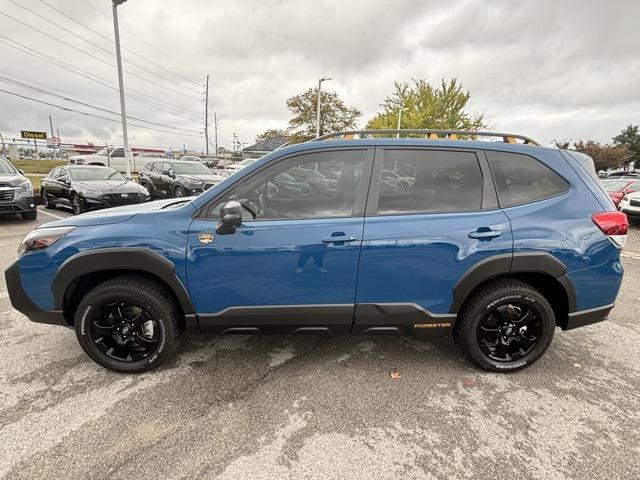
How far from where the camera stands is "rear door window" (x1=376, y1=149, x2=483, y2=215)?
240 centimetres

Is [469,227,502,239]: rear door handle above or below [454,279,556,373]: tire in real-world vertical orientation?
above

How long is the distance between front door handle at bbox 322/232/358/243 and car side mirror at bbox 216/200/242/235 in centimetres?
58

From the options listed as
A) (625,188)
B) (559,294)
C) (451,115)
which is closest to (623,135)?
(451,115)

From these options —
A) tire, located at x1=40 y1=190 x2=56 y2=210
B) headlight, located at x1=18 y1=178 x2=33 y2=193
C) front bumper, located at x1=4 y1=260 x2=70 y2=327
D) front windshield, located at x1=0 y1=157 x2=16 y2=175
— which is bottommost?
tire, located at x1=40 y1=190 x2=56 y2=210

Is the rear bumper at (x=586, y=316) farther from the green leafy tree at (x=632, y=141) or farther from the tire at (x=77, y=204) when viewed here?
the green leafy tree at (x=632, y=141)

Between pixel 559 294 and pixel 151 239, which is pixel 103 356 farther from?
pixel 559 294

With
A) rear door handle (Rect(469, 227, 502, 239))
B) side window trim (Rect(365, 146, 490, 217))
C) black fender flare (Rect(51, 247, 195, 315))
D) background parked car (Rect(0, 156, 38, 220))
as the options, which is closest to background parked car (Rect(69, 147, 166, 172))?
background parked car (Rect(0, 156, 38, 220))

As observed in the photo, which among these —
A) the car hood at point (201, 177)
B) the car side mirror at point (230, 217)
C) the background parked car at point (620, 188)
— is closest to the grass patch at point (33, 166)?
the car hood at point (201, 177)

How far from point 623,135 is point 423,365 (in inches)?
3159

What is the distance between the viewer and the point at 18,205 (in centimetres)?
757

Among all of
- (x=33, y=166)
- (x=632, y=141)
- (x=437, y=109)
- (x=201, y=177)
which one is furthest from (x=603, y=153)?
(x=33, y=166)

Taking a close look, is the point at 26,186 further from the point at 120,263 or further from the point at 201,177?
the point at 120,263

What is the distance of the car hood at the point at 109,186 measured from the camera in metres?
8.45

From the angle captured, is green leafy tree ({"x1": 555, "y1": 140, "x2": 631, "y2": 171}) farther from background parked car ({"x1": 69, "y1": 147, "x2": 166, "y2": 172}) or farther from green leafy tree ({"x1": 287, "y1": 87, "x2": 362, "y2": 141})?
background parked car ({"x1": 69, "y1": 147, "x2": 166, "y2": 172})
